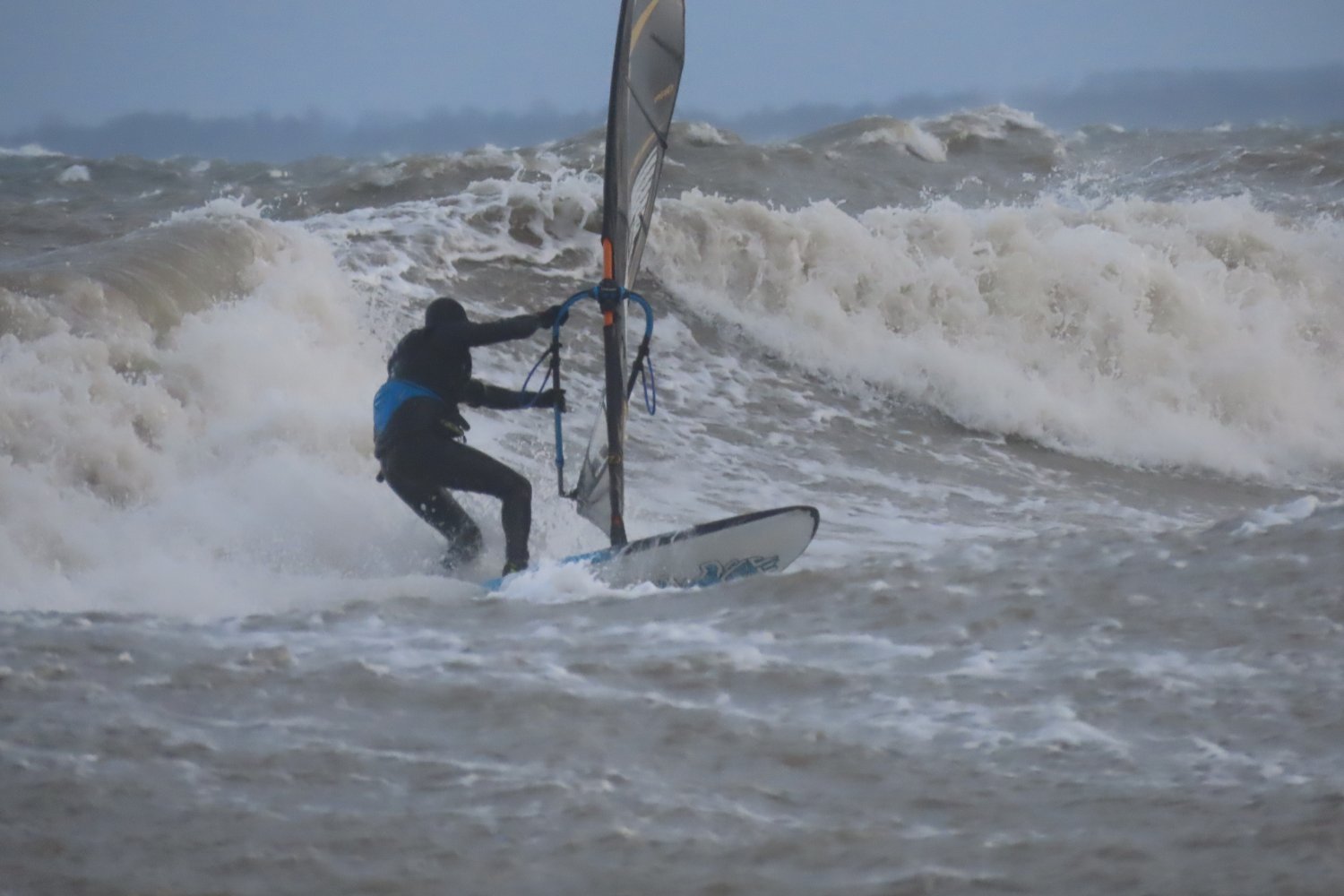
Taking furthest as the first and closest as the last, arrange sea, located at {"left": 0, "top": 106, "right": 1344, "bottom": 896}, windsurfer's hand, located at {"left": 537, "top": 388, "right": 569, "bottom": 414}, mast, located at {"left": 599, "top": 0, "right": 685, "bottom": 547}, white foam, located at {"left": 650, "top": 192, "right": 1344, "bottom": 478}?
white foam, located at {"left": 650, "top": 192, "right": 1344, "bottom": 478} → windsurfer's hand, located at {"left": 537, "top": 388, "right": 569, "bottom": 414} → mast, located at {"left": 599, "top": 0, "right": 685, "bottom": 547} → sea, located at {"left": 0, "top": 106, "right": 1344, "bottom": 896}

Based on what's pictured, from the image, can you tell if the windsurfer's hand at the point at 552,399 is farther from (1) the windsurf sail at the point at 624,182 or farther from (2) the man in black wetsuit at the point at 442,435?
(1) the windsurf sail at the point at 624,182

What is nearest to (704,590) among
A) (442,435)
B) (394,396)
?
(442,435)

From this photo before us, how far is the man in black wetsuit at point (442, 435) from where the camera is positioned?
5.43m

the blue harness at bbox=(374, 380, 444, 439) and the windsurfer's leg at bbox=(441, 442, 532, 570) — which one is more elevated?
the blue harness at bbox=(374, 380, 444, 439)

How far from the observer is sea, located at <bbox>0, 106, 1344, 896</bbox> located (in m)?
2.71

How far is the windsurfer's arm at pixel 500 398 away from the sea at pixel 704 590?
63 cm

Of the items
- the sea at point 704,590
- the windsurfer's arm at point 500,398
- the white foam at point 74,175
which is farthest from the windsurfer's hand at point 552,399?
the white foam at point 74,175

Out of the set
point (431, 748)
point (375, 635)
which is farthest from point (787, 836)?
point (375, 635)

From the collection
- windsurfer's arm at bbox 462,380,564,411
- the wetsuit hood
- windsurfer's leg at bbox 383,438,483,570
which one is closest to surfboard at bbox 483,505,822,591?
windsurfer's leg at bbox 383,438,483,570

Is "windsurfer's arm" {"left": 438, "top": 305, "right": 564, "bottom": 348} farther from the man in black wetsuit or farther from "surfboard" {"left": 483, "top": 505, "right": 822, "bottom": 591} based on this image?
"surfboard" {"left": 483, "top": 505, "right": 822, "bottom": 591}

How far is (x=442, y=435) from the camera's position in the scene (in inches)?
218

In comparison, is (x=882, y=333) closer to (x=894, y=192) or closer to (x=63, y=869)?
(x=894, y=192)

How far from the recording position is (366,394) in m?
8.51

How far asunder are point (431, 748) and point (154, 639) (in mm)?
1254
